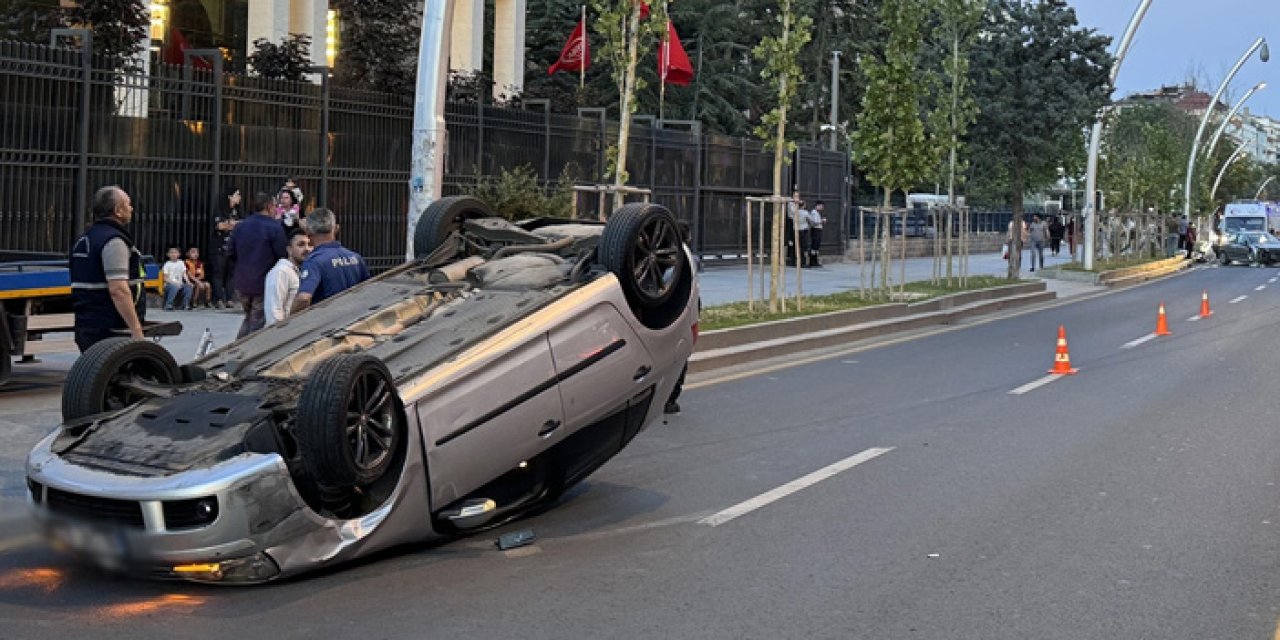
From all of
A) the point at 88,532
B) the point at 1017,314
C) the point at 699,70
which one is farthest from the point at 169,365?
the point at 699,70

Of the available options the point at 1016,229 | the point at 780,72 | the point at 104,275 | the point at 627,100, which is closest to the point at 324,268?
the point at 104,275

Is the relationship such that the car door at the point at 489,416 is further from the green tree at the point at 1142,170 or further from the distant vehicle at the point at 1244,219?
the distant vehicle at the point at 1244,219

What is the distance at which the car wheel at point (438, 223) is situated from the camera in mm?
9312

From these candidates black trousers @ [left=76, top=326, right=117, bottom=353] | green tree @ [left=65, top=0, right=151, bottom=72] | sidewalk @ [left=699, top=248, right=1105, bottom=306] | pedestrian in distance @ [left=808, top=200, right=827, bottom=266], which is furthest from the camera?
pedestrian in distance @ [left=808, top=200, right=827, bottom=266]

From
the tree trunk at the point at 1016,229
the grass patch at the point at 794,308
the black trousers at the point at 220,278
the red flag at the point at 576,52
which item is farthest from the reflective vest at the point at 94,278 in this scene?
the tree trunk at the point at 1016,229

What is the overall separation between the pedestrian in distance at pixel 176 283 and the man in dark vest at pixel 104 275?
8.99 metres

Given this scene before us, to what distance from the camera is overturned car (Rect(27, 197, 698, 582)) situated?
6.32 meters

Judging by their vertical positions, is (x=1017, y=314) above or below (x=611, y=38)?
below

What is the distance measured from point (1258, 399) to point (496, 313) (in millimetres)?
10066

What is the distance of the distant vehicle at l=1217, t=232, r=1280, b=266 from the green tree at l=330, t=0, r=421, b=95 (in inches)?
1640

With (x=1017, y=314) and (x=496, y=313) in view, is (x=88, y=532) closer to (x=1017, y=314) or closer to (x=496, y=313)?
(x=496, y=313)

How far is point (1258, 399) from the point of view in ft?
48.6

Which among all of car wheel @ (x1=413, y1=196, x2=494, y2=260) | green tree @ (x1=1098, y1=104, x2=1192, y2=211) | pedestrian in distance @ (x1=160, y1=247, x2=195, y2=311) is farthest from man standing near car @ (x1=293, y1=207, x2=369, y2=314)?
green tree @ (x1=1098, y1=104, x2=1192, y2=211)

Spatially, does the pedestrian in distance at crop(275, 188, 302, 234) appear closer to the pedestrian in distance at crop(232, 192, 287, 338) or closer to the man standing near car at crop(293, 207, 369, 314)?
the pedestrian in distance at crop(232, 192, 287, 338)
